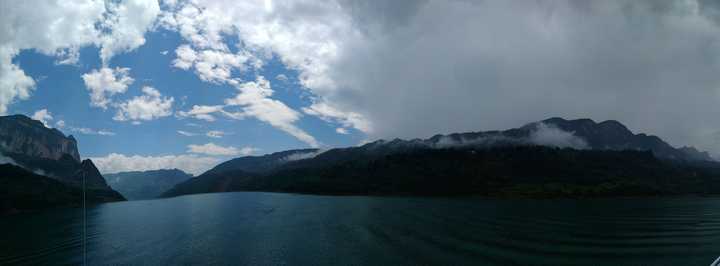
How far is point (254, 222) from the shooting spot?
123m

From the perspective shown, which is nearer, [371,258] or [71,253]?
[371,258]

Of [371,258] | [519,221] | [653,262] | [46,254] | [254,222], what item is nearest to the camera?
[653,262]

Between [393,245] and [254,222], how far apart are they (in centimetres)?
6570

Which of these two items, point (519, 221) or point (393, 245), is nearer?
point (393, 245)

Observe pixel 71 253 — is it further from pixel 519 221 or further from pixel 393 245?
pixel 519 221

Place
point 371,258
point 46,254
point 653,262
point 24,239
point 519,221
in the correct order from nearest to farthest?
point 653,262 < point 371,258 < point 46,254 < point 24,239 < point 519,221

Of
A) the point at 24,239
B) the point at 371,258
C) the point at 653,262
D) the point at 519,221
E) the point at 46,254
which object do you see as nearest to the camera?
the point at 653,262

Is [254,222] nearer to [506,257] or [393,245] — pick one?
[393,245]

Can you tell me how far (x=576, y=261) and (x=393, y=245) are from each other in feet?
109

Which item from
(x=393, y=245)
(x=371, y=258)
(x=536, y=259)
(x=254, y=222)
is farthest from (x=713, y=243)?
(x=254, y=222)

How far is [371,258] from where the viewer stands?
64625 millimetres

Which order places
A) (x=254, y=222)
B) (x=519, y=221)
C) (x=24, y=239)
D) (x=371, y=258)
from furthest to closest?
(x=254, y=222) < (x=519, y=221) < (x=24, y=239) < (x=371, y=258)

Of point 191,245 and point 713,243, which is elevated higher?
point 191,245

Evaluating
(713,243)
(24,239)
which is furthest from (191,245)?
(713,243)
